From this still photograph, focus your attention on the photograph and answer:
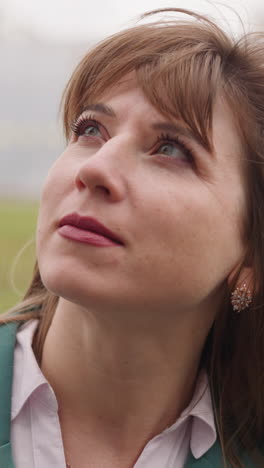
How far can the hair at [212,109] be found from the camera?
6.38 feet

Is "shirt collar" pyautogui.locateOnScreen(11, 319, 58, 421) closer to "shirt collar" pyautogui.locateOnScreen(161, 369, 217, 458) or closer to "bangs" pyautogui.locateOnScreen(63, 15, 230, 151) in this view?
"shirt collar" pyautogui.locateOnScreen(161, 369, 217, 458)

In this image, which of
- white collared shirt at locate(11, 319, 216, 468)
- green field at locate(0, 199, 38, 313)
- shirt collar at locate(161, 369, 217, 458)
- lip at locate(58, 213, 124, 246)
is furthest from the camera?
green field at locate(0, 199, 38, 313)

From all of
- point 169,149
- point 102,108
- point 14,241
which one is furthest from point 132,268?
point 14,241

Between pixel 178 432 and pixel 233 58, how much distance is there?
108cm

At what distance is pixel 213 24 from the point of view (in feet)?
7.02

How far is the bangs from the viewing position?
75.6 inches

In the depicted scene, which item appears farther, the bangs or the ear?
the ear

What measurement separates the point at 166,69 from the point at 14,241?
5.47 meters

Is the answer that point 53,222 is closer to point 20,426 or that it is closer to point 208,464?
point 20,426

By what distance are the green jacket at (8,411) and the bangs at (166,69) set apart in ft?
2.16

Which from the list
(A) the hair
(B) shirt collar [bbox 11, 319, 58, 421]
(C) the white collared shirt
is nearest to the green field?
(A) the hair

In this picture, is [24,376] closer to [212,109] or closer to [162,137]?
[162,137]

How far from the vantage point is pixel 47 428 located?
76.5 inches

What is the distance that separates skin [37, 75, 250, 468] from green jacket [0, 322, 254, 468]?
11 centimetres
